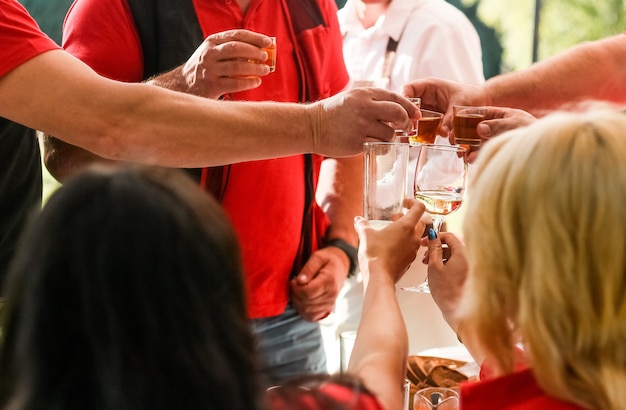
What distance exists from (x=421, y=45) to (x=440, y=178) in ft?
5.37

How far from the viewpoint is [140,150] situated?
1914mm

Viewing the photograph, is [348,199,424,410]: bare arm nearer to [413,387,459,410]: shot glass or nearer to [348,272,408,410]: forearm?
[348,272,408,410]: forearm

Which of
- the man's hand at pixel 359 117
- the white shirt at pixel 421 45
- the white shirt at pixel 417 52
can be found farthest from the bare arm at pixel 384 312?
the white shirt at pixel 421 45

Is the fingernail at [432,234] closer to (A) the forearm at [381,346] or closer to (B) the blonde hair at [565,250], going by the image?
(A) the forearm at [381,346]

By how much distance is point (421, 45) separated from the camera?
3.28 metres

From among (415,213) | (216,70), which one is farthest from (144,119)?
(415,213)

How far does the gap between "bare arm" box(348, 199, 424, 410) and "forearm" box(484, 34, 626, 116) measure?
3.20 feet

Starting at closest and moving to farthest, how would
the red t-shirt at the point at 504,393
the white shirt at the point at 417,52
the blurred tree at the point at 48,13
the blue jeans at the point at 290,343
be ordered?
the red t-shirt at the point at 504,393, the blue jeans at the point at 290,343, the blurred tree at the point at 48,13, the white shirt at the point at 417,52

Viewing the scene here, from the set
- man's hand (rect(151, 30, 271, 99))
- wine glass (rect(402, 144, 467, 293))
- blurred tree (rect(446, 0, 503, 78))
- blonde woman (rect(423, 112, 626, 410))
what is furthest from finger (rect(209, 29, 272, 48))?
blurred tree (rect(446, 0, 503, 78))

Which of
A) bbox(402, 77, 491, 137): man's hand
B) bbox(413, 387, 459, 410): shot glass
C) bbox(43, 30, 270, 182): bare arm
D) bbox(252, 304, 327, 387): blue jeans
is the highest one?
bbox(43, 30, 270, 182): bare arm

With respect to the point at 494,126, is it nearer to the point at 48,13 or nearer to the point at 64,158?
the point at 64,158

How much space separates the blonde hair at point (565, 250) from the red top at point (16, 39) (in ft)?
3.63

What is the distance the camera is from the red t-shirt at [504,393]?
125cm

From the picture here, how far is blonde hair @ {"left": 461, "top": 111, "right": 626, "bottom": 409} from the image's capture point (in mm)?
1147
